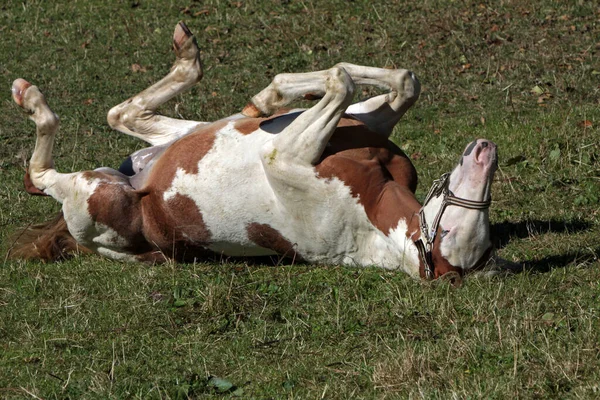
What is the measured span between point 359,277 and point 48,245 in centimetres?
197

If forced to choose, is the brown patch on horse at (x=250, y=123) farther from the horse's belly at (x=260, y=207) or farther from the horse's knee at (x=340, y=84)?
the horse's knee at (x=340, y=84)

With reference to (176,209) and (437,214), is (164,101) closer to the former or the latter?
(176,209)

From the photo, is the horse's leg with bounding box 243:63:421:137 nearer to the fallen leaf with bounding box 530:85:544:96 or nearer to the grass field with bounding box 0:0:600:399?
the grass field with bounding box 0:0:600:399

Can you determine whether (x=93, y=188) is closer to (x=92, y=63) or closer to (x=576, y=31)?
(x=92, y=63)

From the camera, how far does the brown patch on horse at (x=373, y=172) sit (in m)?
4.97

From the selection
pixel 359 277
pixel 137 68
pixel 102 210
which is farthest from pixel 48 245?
pixel 137 68

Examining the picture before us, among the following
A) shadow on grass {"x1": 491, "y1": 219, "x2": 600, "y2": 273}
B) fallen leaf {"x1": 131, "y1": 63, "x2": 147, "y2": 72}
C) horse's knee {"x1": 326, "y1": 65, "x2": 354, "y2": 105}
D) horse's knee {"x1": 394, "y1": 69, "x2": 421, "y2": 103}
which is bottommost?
fallen leaf {"x1": 131, "y1": 63, "x2": 147, "y2": 72}

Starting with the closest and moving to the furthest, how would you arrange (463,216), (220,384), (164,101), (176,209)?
(220,384)
(463,216)
(176,209)
(164,101)

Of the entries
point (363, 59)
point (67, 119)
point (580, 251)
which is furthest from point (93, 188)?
point (363, 59)

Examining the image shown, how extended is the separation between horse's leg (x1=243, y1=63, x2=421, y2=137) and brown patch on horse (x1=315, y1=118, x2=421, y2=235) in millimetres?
311

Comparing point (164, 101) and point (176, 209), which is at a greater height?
point (164, 101)

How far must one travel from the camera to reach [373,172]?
5090mm

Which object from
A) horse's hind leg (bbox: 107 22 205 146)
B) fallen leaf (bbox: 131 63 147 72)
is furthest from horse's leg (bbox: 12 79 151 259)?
fallen leaf (bbox: 131 63 147 72)

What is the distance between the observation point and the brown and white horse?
4652 mm
